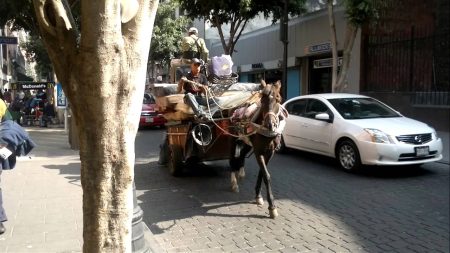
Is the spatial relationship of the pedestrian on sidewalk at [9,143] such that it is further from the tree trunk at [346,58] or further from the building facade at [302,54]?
the building facade at [302,54]

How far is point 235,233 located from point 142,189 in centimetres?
286

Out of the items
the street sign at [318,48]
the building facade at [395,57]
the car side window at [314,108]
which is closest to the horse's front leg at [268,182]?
the car side window at [314,108]

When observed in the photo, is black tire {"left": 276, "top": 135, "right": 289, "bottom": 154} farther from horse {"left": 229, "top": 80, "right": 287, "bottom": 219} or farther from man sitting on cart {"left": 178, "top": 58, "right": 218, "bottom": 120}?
horse {"left": 229, "top": 80, "right": 287, "bottom": 219}

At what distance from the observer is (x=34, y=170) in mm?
9938

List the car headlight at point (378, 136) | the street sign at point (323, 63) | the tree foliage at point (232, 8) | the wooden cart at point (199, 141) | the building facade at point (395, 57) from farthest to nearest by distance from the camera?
1. the street sign at point (323, 63)
2. the tree foliage at point (232, 8)
3. the building facade at point (395, 57)
4. the car headlight at point (378, 136)
5. the wooden cart at point (199, 141)

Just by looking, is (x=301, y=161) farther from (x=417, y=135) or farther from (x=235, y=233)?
(x=235, y=233)

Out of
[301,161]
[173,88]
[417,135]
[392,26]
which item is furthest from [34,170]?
[392,26]

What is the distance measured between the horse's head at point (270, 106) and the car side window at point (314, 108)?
4.14 meters

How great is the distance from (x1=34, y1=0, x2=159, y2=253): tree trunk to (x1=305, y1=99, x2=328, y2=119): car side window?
7.90 meters

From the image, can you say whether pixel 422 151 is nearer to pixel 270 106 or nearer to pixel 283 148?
pixel 283 148

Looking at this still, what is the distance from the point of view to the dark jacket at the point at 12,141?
18.1 ft

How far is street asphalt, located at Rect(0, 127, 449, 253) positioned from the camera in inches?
209

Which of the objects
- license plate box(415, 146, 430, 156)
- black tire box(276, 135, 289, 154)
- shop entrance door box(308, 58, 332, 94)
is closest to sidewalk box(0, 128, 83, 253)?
black tire box(276, 135, 289, 154)

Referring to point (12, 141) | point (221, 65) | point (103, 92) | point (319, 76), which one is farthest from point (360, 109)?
point (319, 76)
